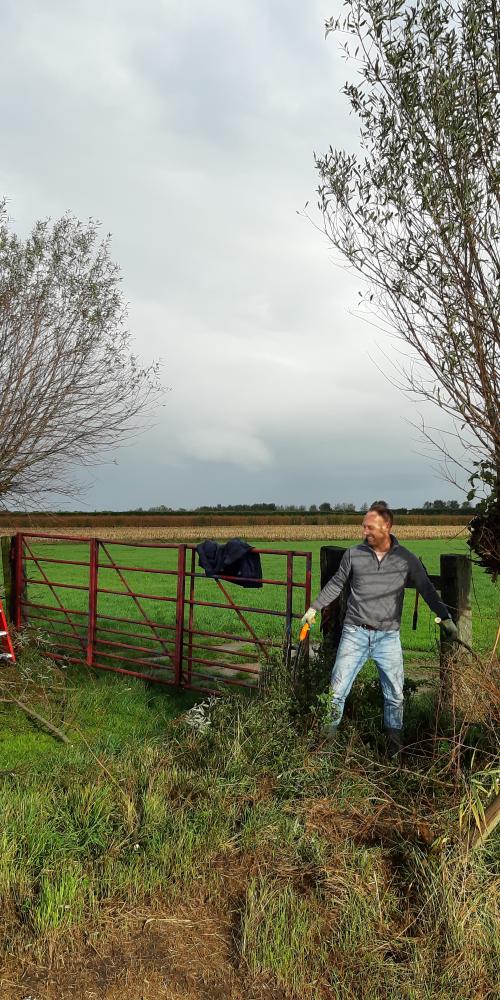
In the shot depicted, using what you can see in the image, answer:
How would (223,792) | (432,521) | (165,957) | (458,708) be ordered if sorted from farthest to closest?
(432,521)
(458,708)
(223,792)
(165,957)

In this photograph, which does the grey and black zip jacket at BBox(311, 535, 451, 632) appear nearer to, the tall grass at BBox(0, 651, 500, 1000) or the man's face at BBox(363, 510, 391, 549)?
the man's face at BBox(363, 510, 391, 549)

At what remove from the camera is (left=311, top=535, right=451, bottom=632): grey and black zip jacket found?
19.9ft

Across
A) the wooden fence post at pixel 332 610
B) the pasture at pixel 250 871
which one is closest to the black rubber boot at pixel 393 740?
the pasture at pixel 250 871

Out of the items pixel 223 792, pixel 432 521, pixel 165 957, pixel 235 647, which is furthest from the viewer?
pixel 432 521

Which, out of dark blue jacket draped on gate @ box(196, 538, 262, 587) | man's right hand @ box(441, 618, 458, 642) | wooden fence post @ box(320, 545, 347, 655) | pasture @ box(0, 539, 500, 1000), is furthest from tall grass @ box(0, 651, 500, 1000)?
→ dark blue jacket draped on gate @ box(196, 538, 262, 587)

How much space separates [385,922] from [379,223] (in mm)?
5169

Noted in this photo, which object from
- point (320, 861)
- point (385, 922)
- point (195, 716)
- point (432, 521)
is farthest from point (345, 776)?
point (432, 521)

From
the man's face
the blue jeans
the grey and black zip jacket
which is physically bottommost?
A: the blue jeans

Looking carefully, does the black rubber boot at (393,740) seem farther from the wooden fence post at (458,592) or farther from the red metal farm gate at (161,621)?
the red metal farm gate at (161,621)

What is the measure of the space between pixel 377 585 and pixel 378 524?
48 cm

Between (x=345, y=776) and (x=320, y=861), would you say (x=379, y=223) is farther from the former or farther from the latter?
(x=320, y=861)

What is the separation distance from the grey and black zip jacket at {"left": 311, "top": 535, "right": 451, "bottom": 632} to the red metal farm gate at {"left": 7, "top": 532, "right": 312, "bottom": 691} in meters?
0.89

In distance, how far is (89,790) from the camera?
5.05 m

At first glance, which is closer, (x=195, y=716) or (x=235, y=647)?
(x=195, y=716)
